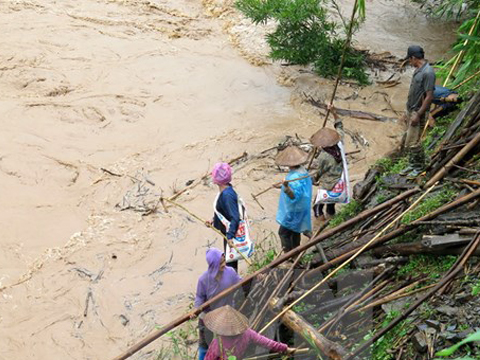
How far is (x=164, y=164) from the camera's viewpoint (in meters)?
8.59

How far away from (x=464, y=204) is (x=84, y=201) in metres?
5.08

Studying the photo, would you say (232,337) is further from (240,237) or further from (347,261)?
(240,237)

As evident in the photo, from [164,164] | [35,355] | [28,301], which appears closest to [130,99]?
[164,164]

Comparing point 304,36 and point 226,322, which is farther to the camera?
point 304,36

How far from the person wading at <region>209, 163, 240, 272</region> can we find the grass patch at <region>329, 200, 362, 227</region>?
1.41 meters

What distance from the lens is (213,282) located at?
4.54m

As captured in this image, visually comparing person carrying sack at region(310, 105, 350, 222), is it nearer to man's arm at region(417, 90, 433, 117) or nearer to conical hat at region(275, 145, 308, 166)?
conical hat at region(275, 145, 308, 166)

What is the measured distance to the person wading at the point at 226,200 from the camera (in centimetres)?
516

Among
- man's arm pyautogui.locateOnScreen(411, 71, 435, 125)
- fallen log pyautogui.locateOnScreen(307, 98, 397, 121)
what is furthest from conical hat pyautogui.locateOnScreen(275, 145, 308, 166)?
fallen log pyautogui.locateOnScreen(307, 98, 397, 121)

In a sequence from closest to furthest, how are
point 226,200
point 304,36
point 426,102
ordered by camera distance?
point 226,200, point 426,102, point 304,36

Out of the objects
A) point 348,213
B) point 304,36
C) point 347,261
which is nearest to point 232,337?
point 347,261

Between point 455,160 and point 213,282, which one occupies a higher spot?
point 455,160

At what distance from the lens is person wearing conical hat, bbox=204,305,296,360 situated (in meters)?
3.80

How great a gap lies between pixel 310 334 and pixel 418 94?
3824mm
